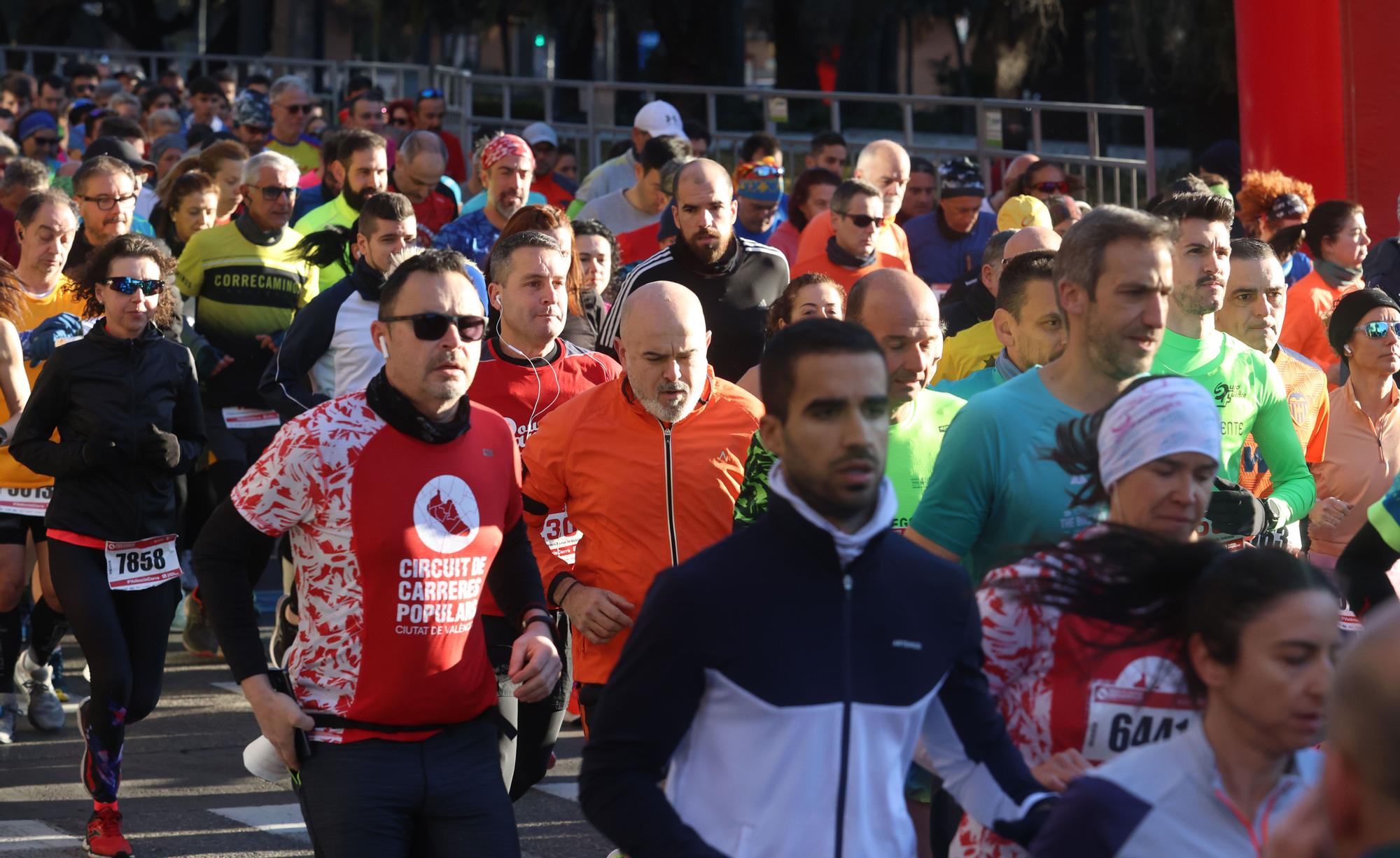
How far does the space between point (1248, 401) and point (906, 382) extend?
985mm

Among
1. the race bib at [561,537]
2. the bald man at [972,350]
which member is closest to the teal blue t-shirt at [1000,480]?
the race bib at [561,537]

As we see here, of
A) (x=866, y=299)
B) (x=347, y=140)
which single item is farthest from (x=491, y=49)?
(x=866, y=299)

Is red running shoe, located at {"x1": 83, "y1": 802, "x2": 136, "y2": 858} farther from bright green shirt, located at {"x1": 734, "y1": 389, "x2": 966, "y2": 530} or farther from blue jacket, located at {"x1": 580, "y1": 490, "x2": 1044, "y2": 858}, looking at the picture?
blue jacket, located at {"x1": 580, "y1": 490, "x2": 1044, "y2": 858}

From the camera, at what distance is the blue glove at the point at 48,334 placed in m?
7.67

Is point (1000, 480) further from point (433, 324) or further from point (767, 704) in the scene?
point (433, 324)

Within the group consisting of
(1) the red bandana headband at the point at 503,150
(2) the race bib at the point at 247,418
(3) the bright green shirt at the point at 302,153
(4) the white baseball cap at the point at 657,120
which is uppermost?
(3) the bright green shirt at the point at 302,153

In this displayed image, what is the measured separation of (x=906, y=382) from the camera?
523cm

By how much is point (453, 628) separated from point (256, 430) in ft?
16.9

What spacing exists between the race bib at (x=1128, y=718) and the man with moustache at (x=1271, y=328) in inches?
135

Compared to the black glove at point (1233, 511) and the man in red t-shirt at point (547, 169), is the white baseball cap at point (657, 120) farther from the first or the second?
the black glove at point (1233, 511)

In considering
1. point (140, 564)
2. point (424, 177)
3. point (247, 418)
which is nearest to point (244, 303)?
point (247, 418)

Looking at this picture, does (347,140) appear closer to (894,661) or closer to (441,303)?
(441,303)

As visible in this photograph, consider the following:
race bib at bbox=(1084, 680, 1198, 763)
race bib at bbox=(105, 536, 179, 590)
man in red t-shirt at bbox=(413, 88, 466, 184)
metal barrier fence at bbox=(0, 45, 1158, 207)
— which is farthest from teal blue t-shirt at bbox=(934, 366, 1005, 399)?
man in red t-shirt at bbox=(413, 88, 466, 184)

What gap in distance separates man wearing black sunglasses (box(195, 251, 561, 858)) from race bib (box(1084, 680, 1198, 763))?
60.8 inches
